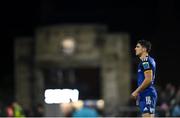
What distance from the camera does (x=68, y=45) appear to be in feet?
113

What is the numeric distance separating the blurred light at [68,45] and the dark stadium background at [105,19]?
1596 millimetres

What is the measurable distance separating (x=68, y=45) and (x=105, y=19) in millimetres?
2606

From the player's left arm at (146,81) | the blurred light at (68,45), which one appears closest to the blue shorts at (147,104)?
the player's left arm at (146,81)

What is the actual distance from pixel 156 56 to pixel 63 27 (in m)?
4.43

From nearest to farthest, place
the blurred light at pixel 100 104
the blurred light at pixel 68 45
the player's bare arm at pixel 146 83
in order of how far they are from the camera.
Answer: the player's bare arm at pixel 146 83
the blurred light at pixel 100 104
the blurred light at pixel 68 45

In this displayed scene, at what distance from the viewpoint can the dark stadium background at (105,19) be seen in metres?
34.2

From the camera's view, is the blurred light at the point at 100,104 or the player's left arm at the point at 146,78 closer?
the player's left arm at the point at 146,78

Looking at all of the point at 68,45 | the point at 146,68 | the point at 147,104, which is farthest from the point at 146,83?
the point at 68,45

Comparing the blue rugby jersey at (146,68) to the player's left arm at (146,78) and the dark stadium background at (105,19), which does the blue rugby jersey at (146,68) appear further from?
the dark stadium background at (105,19)

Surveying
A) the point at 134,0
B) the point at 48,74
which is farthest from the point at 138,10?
the point at 48,74

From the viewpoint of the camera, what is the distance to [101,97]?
3438cm

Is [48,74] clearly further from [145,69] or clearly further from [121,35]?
[145,69]

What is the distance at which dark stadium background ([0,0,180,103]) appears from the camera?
34.2 m

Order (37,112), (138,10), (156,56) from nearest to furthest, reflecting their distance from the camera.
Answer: (37,112) < (156,56) < (138,10)
